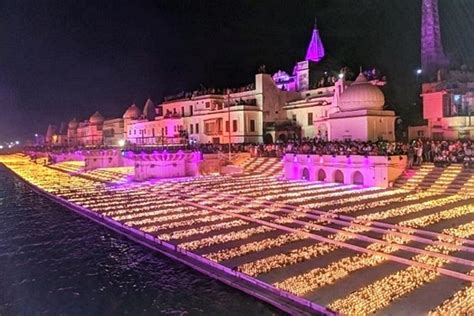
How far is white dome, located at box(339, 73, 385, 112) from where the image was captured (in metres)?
33.7

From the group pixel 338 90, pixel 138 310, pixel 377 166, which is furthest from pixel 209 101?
pixel 138 310

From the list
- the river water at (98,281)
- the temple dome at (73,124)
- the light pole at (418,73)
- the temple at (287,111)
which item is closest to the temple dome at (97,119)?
the temple dome at (73,124)

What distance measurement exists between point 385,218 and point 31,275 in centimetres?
1229

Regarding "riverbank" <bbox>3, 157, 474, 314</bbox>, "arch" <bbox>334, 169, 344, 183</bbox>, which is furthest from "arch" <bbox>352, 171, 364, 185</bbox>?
"riverbank" <bbox>3, 157, 474, 314</bbox>

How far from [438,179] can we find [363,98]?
12110 mm

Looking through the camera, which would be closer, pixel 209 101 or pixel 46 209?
pixel 46 209

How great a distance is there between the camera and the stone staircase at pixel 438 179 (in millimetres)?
21641

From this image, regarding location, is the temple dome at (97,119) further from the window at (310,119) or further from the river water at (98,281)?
the river water at (98,281)

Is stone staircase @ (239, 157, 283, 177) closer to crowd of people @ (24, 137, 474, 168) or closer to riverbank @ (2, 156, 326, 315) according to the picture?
crowd of people @ (24, 137, 474, 168)

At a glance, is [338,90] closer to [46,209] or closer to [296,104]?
[296,104]

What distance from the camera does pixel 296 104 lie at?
50281 mm

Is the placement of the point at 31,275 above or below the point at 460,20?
below

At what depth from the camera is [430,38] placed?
53062 millimetres

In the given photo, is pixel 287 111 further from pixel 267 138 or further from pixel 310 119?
pixel 310 119
